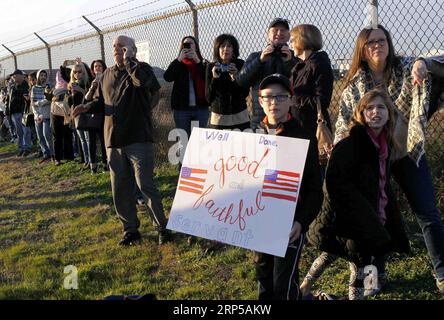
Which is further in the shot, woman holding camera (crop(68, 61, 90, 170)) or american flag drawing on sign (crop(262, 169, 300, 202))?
woman holding camera (crop(68, 61, 90, 170))

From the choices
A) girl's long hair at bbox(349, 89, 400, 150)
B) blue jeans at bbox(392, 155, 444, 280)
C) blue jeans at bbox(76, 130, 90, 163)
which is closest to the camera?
girl's long hair at bbox(349, 89, 400, 150)

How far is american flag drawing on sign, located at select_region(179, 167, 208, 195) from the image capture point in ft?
10.1

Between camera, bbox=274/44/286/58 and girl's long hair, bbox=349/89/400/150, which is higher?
camera, bbox=274/44/286/58

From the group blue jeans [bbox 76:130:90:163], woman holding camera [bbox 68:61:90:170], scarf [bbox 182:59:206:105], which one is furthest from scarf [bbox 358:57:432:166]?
blue jeans [bbox 76:130:90:163]

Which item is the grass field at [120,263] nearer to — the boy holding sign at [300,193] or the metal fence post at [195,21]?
the boy holding sign at [300,193]

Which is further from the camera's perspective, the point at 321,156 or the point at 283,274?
the point at 321,156

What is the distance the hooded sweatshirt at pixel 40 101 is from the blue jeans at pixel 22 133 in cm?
169

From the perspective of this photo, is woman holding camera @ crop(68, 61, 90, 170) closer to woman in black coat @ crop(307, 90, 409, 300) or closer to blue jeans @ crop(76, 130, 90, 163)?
blue jeans @ crop(76, 130, 90, 163)

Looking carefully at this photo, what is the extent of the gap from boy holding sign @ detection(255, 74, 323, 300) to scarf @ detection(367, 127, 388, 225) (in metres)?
0.40

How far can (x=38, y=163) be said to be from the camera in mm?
9680
